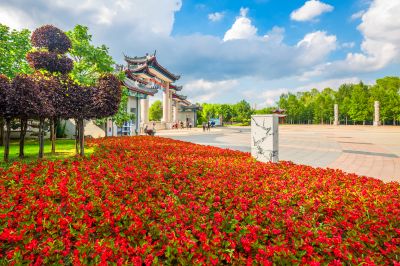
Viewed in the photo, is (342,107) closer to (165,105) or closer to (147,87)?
(165,105)

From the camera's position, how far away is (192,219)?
10.5 feet

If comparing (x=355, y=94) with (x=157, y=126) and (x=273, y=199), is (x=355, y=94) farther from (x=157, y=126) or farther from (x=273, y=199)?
(x=273, y=199)

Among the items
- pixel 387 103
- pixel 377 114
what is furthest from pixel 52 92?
pixel 387 103

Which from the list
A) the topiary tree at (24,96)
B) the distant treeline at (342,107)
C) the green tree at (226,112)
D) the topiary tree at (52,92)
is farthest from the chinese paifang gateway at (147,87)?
the distant treeline at (342,107)

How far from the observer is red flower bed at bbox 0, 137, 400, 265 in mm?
2451

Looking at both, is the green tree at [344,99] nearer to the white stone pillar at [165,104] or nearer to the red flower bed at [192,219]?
the white stone pillar at [165,104]

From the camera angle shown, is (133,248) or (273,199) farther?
(273,199)

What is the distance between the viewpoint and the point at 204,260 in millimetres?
2406

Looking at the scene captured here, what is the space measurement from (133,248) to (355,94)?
2787 inches

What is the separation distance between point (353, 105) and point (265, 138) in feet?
210

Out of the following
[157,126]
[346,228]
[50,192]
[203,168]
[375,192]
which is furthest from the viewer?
[157,126]

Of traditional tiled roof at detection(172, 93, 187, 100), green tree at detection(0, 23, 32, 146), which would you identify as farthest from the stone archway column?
green tree at detection(0, 23, 32, 146)

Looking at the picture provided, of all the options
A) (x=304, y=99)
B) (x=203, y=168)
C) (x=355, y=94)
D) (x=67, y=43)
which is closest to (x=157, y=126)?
(x=67, y=43)

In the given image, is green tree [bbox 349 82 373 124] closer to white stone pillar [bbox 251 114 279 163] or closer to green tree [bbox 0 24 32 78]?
white stone pillar [bbox 251 114 279 163]
